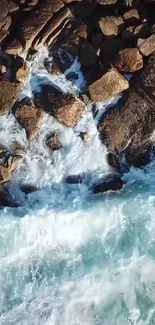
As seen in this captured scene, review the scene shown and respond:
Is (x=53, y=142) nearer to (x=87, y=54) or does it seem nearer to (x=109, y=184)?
(x=109, y=184)

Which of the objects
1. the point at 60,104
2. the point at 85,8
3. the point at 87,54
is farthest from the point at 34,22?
the point at 60,104

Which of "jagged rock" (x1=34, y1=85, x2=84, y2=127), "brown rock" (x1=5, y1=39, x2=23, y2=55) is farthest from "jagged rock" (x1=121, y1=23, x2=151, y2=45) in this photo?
"brown rock" (x1=5, y1=39, x2=23, y2=55)

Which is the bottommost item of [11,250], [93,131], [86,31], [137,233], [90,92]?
[137,233]

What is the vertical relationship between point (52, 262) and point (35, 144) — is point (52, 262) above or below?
below

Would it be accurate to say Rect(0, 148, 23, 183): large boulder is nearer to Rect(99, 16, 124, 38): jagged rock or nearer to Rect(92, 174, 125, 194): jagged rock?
Rect(92, 174, 125, 194): jagged rock

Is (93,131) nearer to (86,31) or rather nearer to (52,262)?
(86,31)

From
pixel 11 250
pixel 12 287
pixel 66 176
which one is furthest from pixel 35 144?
pixel 12 287

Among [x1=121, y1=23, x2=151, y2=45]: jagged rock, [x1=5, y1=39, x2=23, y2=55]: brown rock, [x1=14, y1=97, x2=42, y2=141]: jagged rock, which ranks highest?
[x1=5, y1=39, x2=23, y2=55]: brown rock

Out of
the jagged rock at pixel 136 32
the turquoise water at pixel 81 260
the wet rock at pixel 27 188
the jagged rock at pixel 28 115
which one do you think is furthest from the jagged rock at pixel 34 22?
the turquoise water at pixel 81 260

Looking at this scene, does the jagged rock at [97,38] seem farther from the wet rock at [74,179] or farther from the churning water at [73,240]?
the wet rock at [74,179]
